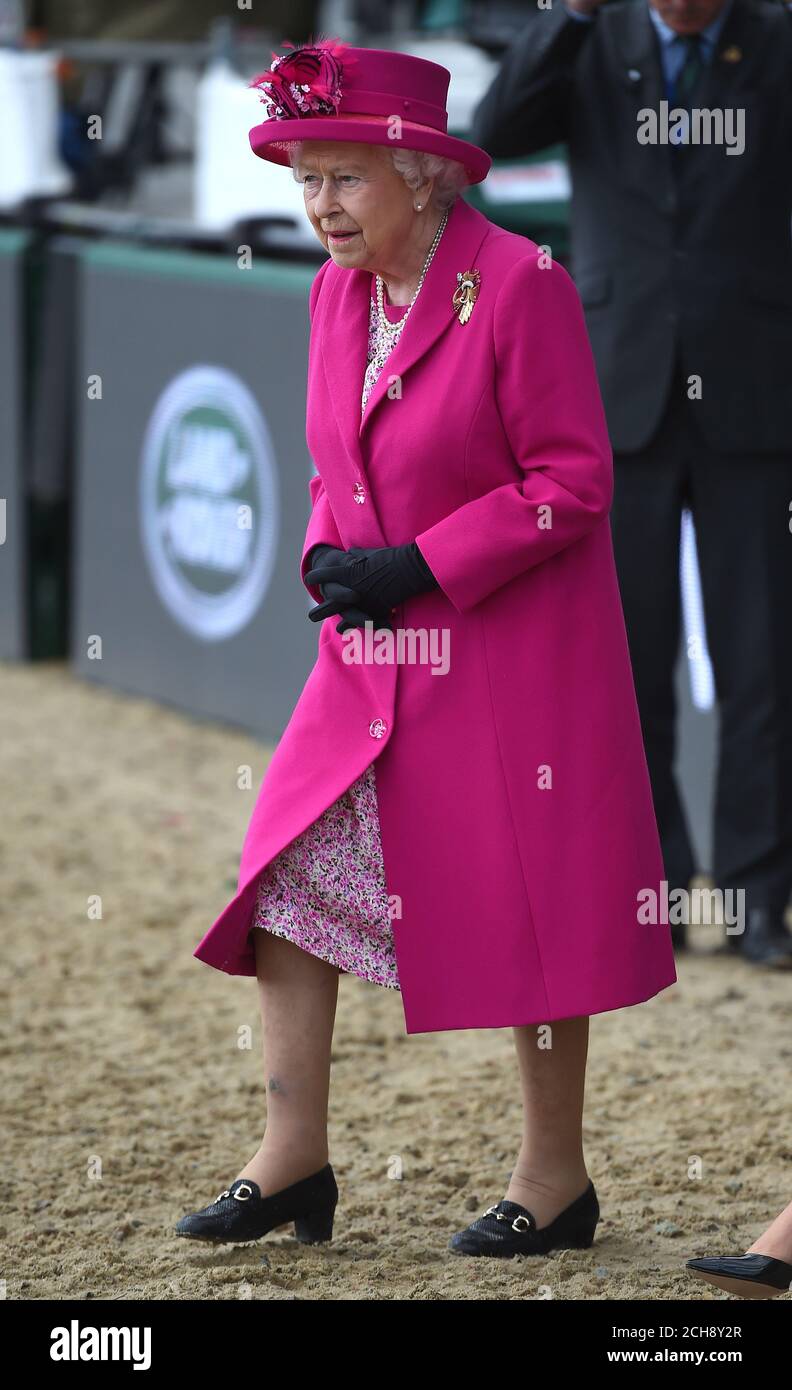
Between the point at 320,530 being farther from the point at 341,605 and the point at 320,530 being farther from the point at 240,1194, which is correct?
the point at 240,1194

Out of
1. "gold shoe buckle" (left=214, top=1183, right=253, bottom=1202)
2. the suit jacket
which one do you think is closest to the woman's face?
"gold shoe buckle" (left=214, top=1183, right=253, bottom=1202)

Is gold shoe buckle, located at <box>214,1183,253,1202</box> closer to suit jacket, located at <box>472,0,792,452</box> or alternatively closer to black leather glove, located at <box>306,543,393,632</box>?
black leather glove, located at <box>306,543,393,632</box>

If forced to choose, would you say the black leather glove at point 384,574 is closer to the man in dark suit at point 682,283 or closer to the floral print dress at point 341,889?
the floral print dress at point 341,889

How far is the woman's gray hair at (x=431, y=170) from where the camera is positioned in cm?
292

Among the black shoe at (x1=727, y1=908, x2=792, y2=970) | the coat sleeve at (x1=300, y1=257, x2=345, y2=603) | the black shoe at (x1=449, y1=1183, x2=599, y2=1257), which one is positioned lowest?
the black shoe at (x1=449, y1=1183, x2=599, y2=1257)

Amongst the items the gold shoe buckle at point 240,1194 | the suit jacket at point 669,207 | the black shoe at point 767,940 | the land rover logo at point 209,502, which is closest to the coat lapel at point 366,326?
the gold shoe buckle at point 240,1194

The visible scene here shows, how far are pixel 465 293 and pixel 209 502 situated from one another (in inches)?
165

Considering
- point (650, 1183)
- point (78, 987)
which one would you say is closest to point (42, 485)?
point (78, 987)

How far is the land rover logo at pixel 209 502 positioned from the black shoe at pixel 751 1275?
4202 mm

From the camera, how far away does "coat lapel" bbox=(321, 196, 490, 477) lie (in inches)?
116

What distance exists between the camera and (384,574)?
2.95 meters

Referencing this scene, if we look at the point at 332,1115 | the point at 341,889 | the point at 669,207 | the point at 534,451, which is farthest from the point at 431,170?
the point at 332,1115

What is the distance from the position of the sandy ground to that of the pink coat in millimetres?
514

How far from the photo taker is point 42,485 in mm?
7855
